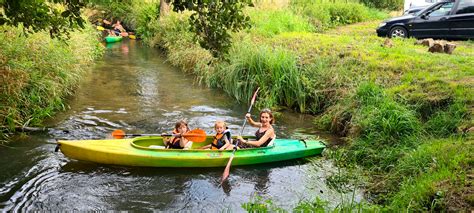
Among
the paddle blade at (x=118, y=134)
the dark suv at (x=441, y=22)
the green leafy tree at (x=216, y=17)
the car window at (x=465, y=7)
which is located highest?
the green leafy tree at (x=216, y=17)

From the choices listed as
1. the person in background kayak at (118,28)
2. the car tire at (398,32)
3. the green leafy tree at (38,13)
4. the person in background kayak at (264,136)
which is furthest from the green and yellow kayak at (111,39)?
the green leafy tree at (38,13)

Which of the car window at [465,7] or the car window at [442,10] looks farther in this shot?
the car window at [442,10]

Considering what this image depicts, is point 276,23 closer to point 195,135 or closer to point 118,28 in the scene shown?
point 195,135

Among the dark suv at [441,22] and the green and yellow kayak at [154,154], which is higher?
the dark suv at [441,22]

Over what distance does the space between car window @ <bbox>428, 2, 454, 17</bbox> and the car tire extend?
0.88 metres

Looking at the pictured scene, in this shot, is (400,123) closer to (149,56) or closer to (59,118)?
(59,118)

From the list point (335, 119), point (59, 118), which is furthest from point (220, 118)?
point (59, 118)

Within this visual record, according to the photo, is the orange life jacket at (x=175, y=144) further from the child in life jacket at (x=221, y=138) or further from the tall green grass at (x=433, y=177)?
the tall green grass at (x=433, y=177)

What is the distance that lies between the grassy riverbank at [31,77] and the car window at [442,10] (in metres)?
9.77

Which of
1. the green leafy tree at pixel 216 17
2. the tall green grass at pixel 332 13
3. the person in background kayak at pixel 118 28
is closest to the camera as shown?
the green leafy tree at pixel 216 17

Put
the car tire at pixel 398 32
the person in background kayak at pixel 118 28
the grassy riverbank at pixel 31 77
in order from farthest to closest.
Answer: the person in background kayak at pixel 118 28
the car tire at pixel 398 32
the grassy riverbank at pixel 31 77

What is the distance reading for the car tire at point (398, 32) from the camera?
1373cm

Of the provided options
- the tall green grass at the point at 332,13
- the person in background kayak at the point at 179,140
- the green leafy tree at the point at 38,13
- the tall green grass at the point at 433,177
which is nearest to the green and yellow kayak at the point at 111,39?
the tall green grass at the point at 332,13

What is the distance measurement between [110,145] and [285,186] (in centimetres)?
261
